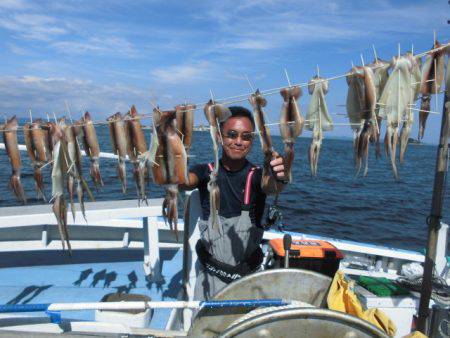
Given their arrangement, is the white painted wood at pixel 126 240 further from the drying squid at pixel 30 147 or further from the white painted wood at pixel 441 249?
the white painted wood at pixel 441 249

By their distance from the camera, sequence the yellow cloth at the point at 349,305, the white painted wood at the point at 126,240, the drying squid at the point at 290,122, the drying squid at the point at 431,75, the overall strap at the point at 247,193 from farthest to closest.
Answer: the white painted wood at the point at 126,240 < the overall strap at the point at 247,193 < the drying squid at the point at 290,122 < the drying squid at the point at 431,75 < the yellow cloth at the point at 349,305

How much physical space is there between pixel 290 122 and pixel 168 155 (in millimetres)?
1367

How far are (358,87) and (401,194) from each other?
27550 mm

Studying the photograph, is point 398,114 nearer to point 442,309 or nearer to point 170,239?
point 442,309

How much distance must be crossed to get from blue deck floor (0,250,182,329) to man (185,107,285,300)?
174 centimetres

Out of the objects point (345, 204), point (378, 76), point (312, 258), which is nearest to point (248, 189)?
point (312, 258)

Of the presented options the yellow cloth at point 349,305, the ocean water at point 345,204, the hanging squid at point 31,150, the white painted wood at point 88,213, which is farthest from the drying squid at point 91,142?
the ocean water at point 345,204

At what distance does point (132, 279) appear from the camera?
22.7 ft

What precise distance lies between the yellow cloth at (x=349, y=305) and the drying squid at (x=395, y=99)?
1.31 meters

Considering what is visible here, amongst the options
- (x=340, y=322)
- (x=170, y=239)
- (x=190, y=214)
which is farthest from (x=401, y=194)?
(x=340, y=322)

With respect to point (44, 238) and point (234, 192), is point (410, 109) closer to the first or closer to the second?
point (234, 192)

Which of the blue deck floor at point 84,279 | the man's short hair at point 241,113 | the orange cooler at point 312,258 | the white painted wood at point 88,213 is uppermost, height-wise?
the man's short hair at point 241,113

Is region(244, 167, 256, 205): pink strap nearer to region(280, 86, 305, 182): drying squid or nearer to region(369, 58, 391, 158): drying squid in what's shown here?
region(280, 86, 305, 182): drying squid

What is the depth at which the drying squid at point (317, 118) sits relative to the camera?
13.4 ft
